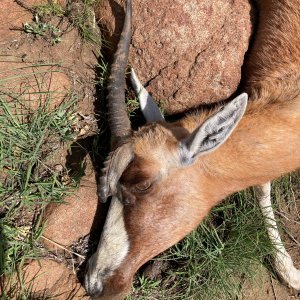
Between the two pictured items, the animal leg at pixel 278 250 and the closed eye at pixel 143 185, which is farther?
the animal leg at pixel 278 250

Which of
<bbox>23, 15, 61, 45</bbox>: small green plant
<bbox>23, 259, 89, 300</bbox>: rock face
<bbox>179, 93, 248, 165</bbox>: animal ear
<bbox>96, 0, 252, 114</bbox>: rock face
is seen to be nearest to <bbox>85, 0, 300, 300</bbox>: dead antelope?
<bbox>179, 93, 248, 165</bbox>: animal ear

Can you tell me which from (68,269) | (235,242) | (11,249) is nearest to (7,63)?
(11,249)

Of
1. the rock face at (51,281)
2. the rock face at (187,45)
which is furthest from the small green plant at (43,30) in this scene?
the rock face at (51,281)

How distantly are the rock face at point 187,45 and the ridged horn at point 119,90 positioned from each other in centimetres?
27

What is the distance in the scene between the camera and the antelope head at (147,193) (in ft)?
13.0

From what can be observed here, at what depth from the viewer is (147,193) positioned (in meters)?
3.96

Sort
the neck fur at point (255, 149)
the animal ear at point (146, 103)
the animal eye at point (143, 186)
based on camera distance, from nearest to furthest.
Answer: the animal eye at point (143, 186) → the neck fur at point (255, 149) → the animal ear at point (146, 103)

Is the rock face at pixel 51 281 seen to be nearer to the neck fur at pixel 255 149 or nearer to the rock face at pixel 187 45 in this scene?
the neck fur at pixel 255 149

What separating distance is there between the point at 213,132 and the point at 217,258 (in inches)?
81.4

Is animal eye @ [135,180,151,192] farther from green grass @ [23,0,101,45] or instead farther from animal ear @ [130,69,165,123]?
green grass @ [23,0,101,45]

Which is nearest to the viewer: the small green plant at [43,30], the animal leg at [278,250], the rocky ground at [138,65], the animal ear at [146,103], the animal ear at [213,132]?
the animal ear at [213,132]

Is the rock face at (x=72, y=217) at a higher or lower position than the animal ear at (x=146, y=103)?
lower

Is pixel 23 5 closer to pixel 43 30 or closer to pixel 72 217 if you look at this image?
pixel 43 30

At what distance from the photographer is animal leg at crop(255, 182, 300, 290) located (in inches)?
217
